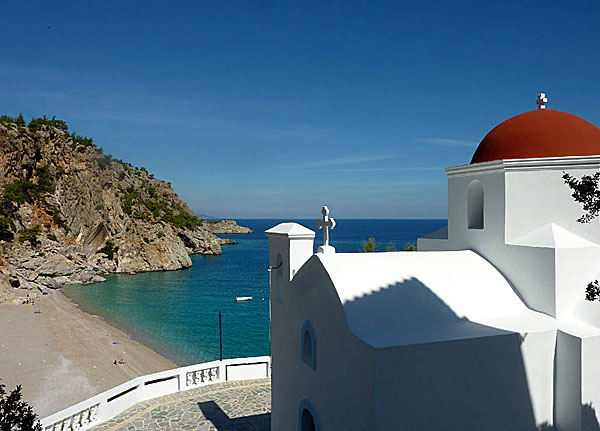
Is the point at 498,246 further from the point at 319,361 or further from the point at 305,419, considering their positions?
the point at 305,419

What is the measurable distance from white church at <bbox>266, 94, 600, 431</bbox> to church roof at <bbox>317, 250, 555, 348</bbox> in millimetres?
21

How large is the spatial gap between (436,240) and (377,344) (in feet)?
15.7

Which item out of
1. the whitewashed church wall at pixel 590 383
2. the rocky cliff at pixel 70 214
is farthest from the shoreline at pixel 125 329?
the whitewashed church wall at pixel 590 383

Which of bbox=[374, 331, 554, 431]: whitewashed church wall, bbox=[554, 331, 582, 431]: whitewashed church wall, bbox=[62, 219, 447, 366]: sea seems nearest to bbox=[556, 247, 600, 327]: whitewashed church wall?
bbox=[554, 331, 582, 431]: whitewashed church wall

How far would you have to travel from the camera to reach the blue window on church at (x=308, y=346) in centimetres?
708

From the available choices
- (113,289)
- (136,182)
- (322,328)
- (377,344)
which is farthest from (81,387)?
(136,182)

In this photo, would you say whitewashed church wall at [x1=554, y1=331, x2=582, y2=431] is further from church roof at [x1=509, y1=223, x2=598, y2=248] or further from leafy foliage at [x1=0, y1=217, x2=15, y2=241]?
leafy foliage at [x1=0, y1=217, x2=15, y2=241]

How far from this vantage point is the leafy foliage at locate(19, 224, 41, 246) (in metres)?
38.9

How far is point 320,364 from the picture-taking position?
270 inches

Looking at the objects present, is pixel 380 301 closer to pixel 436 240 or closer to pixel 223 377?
pixel 436 240

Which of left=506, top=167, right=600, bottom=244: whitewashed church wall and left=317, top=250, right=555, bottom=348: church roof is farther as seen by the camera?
left=506, top=167, right=600, bottom=244: whitewashed church wall

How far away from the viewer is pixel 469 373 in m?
5.82

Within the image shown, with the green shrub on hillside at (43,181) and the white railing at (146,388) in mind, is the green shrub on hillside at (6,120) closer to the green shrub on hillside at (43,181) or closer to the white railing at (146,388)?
the green shrub on hillside at (43,181)

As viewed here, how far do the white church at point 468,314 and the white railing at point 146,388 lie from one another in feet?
14.7
